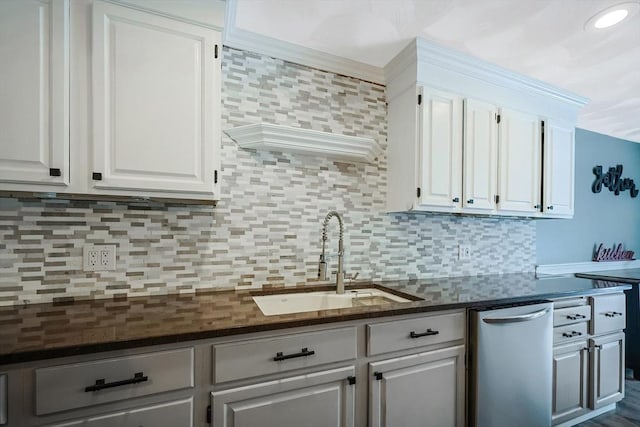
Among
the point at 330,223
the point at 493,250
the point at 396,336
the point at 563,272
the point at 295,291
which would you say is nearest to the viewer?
the point at 396,336

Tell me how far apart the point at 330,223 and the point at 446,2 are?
52.8 inches

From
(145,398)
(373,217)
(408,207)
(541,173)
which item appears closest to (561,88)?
(541,173)

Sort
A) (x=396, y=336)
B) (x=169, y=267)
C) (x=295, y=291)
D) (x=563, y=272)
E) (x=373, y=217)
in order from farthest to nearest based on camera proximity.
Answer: (x=563, y=272) < (x=373, y=217) < (x=295, y=291) < (x=169, y=267) < (x=396, y=336)

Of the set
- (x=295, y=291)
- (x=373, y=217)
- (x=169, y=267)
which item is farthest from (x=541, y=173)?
(x=169, y=267)

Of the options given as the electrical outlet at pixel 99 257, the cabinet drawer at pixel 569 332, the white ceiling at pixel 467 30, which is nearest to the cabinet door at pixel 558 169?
the white ceiling at pixel 467 30

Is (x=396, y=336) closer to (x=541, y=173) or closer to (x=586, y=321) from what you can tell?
(x=586, y=321)

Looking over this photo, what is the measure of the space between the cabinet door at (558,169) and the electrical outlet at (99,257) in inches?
113

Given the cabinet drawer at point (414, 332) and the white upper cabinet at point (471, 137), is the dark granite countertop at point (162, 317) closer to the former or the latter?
the cabinet drawer at point (414, 332)

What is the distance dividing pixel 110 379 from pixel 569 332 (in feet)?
8.11

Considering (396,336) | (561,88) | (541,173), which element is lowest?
(396,336)

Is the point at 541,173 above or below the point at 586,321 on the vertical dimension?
above

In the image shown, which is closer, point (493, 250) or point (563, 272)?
point (493, 250)

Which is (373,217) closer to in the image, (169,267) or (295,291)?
(295,291)

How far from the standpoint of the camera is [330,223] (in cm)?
201
